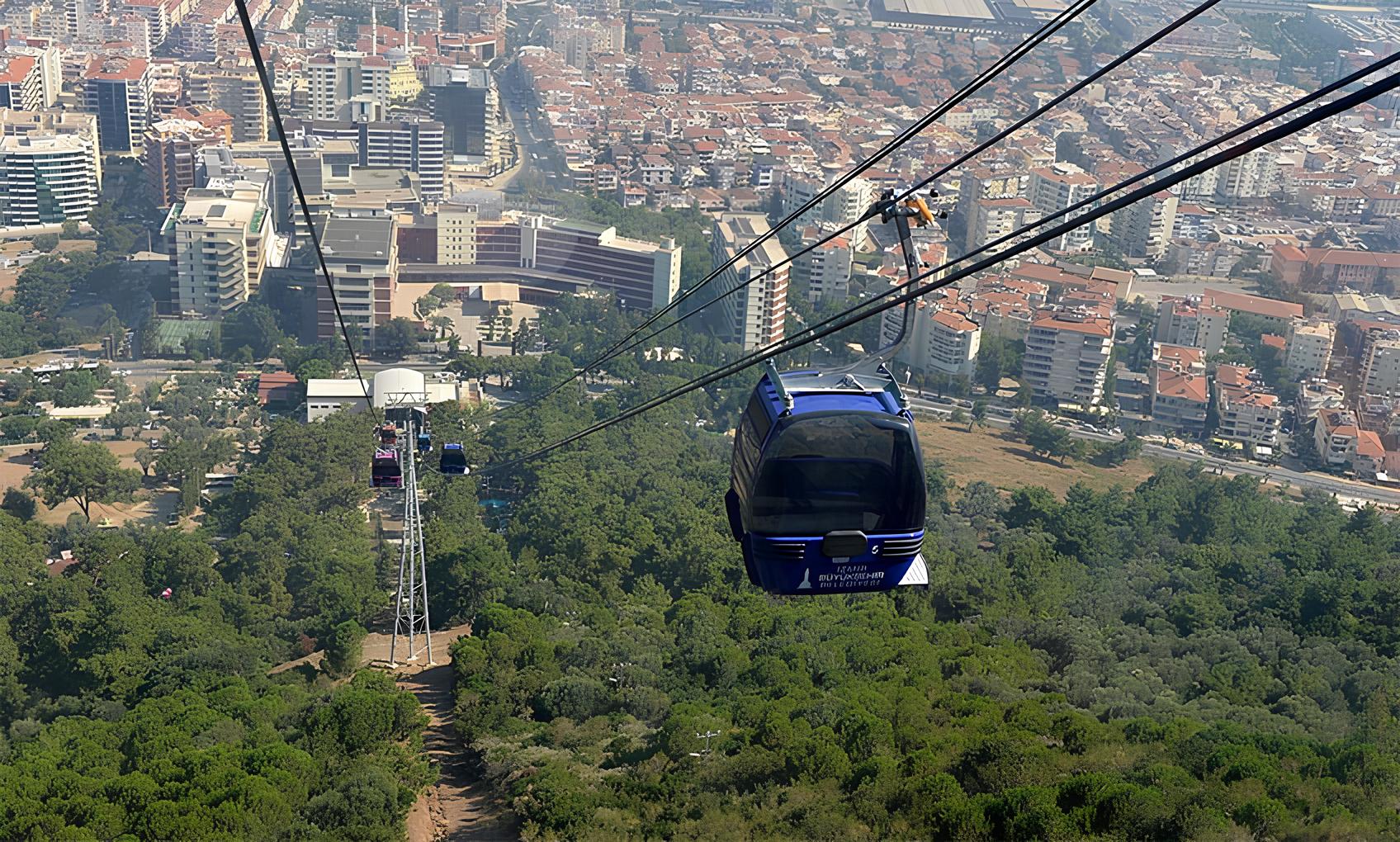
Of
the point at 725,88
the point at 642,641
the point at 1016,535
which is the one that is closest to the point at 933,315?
the point at 1016,535

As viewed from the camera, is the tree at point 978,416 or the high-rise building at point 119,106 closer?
the tree at point 978,416

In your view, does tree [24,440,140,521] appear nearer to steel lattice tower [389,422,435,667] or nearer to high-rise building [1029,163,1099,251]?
steel lattice tower [389,422,435,667]

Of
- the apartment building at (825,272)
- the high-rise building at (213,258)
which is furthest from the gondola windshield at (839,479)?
the apartment building at (825,272)

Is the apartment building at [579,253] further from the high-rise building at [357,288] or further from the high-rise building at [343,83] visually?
the high-rise building at [343,83]

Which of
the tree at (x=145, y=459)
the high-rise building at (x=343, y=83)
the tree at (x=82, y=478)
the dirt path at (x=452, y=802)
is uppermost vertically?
the high-rise building at (x=343, y=83)

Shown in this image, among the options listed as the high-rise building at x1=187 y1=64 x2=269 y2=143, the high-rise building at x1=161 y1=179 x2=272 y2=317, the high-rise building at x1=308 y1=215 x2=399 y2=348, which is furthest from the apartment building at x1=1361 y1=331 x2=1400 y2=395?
the high-rise building at x1=187 y1=64 x2=269 y2=143

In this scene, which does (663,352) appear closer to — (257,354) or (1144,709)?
(257,354)

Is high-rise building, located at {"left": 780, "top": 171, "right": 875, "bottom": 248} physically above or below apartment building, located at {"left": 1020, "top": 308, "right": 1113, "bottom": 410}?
above
